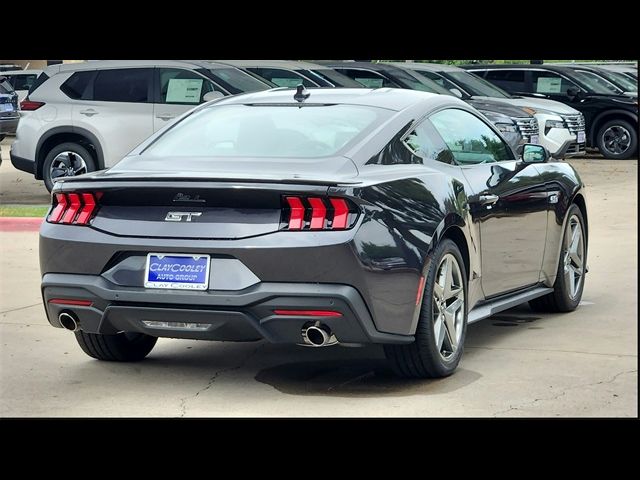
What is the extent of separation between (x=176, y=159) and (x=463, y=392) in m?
1.90

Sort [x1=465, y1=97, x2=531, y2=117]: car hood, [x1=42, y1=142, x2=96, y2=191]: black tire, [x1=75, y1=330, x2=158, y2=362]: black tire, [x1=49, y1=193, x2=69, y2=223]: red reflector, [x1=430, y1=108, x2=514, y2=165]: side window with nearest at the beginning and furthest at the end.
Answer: [x1=49, y1=193, x2=69, y2=223]: red reflector → [x1=75, y1=330, x2=158, y2=362]: black tire → [x1=430, y1=108, x2=514, y2=165]: side window → [x1=42, y1=142, x2=96, y2=191]: black tire → [x1=465, y1=97, x2=531, y2=117]: car hood

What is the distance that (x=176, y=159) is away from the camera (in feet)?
22.7

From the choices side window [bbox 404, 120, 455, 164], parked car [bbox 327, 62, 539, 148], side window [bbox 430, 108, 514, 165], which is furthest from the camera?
parked car [bbox 327, 62, 539, 148]

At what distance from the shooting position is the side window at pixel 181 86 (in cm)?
1753

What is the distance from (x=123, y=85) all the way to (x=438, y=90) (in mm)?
6023

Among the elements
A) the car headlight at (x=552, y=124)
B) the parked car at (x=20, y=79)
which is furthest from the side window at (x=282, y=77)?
the parked car at (x=20, y=79)

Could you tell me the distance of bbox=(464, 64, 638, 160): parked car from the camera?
80.0ft

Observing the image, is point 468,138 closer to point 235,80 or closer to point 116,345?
point 116,345

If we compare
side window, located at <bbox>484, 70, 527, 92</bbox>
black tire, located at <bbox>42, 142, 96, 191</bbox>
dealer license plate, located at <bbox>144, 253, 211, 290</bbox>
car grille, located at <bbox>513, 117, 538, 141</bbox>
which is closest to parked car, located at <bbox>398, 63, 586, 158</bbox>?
car grille, located at <bbox>513, 117, 538, 141</bbox>

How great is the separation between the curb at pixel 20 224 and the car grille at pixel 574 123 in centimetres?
1043

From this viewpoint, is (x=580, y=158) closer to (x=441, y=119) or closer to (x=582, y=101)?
(x=582, y=101)

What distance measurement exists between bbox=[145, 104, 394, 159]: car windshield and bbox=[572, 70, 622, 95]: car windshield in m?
18.5

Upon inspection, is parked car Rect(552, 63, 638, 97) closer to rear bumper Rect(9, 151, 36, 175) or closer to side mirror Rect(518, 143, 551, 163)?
rear bumper Rect(9, 151, 36, 175)

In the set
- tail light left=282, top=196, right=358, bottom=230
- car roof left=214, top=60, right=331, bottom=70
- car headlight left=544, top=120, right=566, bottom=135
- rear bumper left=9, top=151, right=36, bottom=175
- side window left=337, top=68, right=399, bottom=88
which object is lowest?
rear bumper left=9, top=151, right=36, bottom=175
